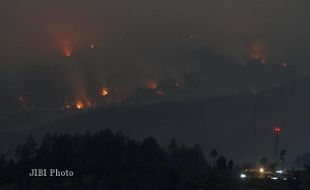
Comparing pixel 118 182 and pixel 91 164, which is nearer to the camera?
pixel 118 182

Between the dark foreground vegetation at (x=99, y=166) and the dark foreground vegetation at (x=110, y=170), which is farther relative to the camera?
the dark foreground vegetation at (x=99, y=166)

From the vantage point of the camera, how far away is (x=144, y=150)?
190 m

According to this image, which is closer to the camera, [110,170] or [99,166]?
[110,170]

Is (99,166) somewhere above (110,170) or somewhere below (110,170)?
above

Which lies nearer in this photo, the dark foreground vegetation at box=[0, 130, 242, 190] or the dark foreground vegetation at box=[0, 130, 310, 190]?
the dark foreground vegetation at box=[0, 130, 310, 190]

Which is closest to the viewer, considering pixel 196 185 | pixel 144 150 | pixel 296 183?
pixel 296 183

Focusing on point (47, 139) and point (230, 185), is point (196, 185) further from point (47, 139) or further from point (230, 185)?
point (47, 139)

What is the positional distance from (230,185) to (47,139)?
7836cm

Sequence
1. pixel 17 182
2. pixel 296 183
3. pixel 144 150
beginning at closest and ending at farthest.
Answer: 1. pixel 296 183
2. pixel 17 182
3. pixel 144 150

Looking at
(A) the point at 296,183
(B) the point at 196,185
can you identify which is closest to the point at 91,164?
(B) the point at 196,185

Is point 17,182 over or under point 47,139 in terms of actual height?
under

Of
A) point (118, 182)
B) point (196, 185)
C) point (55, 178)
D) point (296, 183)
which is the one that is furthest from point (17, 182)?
A: point (296, 183)

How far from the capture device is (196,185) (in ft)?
454

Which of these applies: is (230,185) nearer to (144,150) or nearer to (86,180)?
(86,180)
